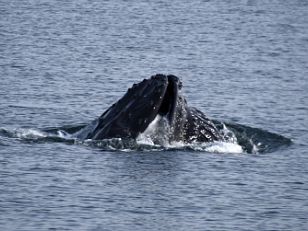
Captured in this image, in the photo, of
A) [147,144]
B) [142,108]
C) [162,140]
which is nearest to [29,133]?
[147,144]

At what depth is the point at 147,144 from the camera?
26094mm

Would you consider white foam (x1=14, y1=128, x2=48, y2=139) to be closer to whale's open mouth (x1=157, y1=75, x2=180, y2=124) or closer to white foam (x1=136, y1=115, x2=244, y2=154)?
white foam (x1=136, y1=115, x2=244, y2=154)

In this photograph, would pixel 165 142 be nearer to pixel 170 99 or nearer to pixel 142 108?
pixel 170 99

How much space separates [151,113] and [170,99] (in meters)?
0.67

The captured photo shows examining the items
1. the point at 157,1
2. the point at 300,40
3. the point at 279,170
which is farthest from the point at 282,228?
the point at 157,1

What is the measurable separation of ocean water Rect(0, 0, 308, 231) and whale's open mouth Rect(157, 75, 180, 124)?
3.05ft

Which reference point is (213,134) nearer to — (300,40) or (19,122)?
(19,122)

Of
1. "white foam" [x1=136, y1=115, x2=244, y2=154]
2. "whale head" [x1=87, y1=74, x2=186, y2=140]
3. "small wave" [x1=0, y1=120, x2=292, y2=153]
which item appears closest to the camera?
"whale head" [x1=87, y1=74, x2=186, y2=140]

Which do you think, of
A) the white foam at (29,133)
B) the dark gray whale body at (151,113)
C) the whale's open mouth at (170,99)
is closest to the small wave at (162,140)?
the white foam at (29,133)

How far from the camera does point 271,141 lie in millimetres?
29500

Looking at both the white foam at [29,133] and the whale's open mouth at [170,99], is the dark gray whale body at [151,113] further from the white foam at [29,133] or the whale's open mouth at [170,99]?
the white foam at [29,133]

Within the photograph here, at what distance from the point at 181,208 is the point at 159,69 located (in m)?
18.5

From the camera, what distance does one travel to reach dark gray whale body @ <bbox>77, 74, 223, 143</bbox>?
2531cm

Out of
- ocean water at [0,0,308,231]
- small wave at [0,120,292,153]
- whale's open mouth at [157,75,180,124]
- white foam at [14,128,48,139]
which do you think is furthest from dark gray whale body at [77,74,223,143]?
white foam at [14,128,48,139]
